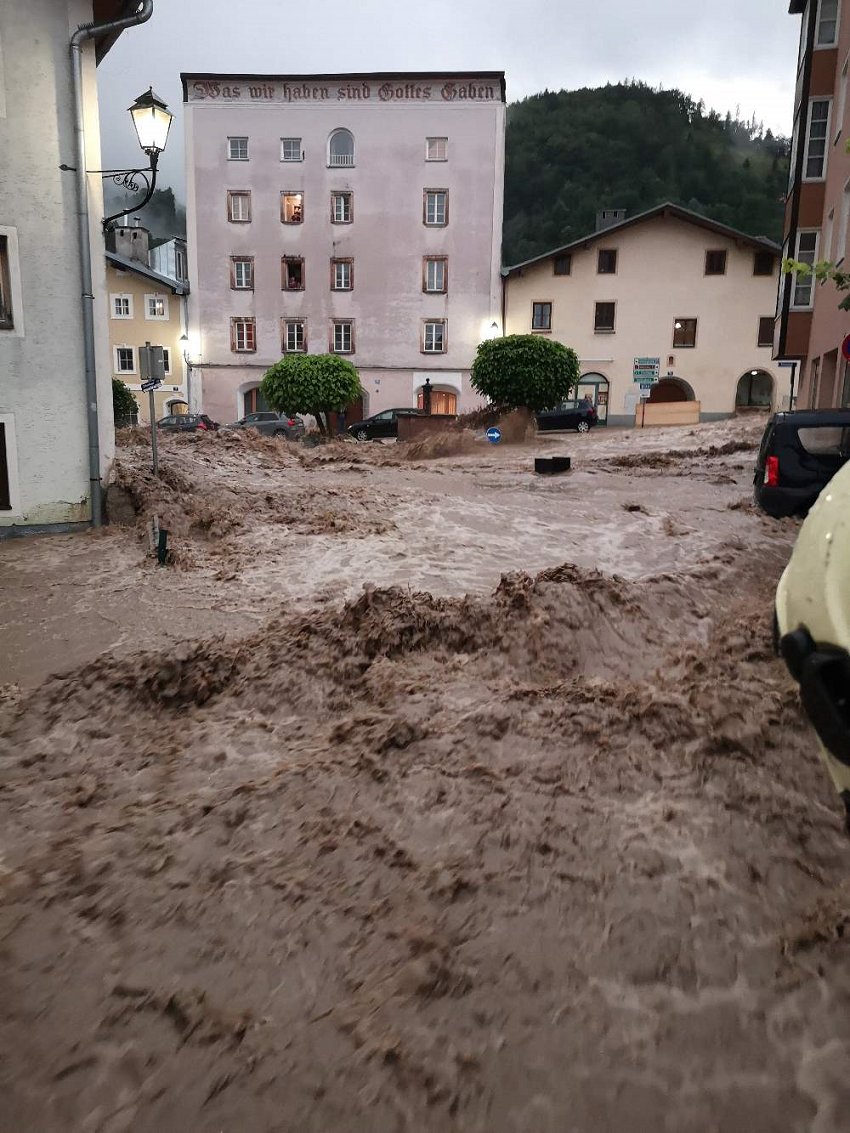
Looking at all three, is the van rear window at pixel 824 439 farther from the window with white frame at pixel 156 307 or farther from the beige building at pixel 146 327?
the window with white frame at pixel 156 307

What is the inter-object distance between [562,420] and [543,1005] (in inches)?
1202

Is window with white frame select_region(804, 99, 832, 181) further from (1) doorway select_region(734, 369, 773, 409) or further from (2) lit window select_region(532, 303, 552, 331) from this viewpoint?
(1) doorway select_region(734, 369, 773, 409)

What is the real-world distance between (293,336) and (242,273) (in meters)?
3.98

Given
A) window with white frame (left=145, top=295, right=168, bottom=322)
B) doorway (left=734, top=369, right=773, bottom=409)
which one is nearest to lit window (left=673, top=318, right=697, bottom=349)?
doorway (left=734, top=369, right=773, bottom=409)

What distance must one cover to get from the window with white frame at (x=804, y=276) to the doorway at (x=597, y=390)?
16582mm

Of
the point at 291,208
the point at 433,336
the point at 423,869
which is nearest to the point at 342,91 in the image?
the point at 291,208

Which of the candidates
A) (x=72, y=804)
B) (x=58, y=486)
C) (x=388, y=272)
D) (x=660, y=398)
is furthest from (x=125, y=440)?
(x=660, y=398)

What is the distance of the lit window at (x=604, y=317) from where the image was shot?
1544 inches

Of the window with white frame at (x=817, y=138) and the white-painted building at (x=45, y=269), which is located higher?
the window with white frame at (x=817, y=138)

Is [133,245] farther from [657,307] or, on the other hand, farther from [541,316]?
[657,307]

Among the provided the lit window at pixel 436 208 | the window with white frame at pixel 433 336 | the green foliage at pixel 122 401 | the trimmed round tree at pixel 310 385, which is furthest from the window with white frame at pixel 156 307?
the lit window at pixel 436 208

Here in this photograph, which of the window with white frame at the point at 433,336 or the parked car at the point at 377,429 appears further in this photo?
the window with white frame at the point at 433,336

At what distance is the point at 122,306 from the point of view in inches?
1677

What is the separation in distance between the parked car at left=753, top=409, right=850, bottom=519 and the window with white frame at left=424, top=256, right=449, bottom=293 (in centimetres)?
3292
